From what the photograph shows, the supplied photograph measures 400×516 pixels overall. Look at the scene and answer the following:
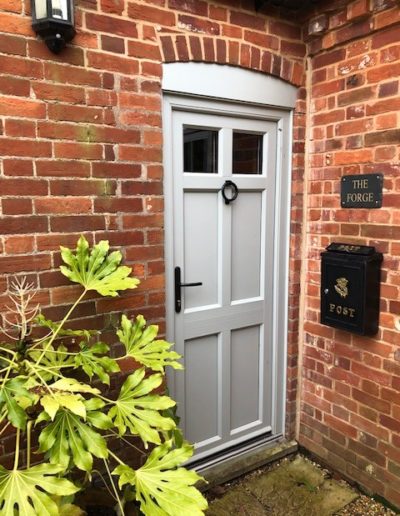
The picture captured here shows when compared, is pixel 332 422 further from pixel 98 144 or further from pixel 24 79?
pixel 24 79

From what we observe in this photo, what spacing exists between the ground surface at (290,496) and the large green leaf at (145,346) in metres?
1.18

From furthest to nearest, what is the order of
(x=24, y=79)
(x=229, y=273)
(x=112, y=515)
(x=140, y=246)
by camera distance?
(x=229, y=273), (x=140, y=246), (x=112, y=515), (x=24, y=79)

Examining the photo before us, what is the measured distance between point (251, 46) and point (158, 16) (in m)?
0.57

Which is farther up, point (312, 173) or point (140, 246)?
point (312, 173)

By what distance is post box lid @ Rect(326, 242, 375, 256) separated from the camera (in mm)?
2224

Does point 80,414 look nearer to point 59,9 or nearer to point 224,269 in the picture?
point 224,269

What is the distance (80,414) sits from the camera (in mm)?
1265

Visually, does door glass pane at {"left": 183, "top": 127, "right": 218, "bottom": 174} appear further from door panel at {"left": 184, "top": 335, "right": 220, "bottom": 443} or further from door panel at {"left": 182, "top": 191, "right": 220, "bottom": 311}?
door panel at {"left": 184, "top": 335, "right": 220, "bottom": 443}

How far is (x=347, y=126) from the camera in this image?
2365 mm

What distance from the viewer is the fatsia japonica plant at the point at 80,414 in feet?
4.17

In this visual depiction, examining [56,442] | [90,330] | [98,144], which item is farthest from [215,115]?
[56,442]

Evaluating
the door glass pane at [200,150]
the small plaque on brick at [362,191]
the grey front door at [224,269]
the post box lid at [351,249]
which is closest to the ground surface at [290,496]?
the grey front door at [224,269]

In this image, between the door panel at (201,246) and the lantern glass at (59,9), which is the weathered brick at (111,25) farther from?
the door panel at (201,246)

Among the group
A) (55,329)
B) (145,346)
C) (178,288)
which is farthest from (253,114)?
Answer: (55,329)
